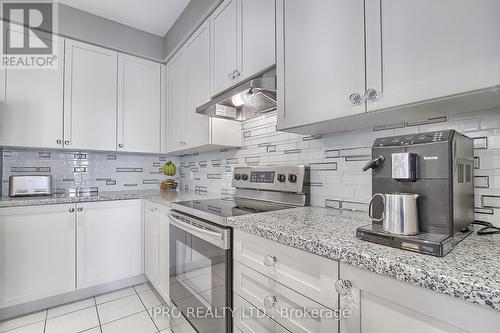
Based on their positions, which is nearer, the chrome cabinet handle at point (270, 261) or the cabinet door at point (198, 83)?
the chrome cabinet handle at point (270, 261)

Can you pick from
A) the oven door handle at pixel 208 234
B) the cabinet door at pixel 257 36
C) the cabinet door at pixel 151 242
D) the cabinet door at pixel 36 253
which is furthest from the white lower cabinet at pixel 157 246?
the cabinet door at pixel 257 36

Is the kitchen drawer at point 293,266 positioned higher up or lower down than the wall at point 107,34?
lower down

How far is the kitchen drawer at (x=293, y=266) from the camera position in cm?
71

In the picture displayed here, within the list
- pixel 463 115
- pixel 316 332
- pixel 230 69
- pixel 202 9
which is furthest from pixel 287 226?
pixel 202 9

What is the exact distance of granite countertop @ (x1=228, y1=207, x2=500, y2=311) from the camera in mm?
472

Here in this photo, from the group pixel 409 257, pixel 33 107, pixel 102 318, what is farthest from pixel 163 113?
pixel 409 257

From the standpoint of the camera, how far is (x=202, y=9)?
2.02 m

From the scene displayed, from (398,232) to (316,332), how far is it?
1.29 feet

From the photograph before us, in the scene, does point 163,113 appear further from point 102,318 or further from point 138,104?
point 102,318

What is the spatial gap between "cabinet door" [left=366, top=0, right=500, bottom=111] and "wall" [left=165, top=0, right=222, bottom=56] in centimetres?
141

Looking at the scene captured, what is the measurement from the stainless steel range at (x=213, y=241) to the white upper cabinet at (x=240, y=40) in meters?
0.66

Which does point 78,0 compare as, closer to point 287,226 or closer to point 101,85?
point 101,85

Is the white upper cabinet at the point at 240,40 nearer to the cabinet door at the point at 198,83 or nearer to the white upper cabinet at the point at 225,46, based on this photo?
the white upper cabinet at the point at 225,46


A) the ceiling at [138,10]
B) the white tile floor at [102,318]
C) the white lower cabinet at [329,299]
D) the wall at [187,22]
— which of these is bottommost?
the white tile floor at [102,318]
